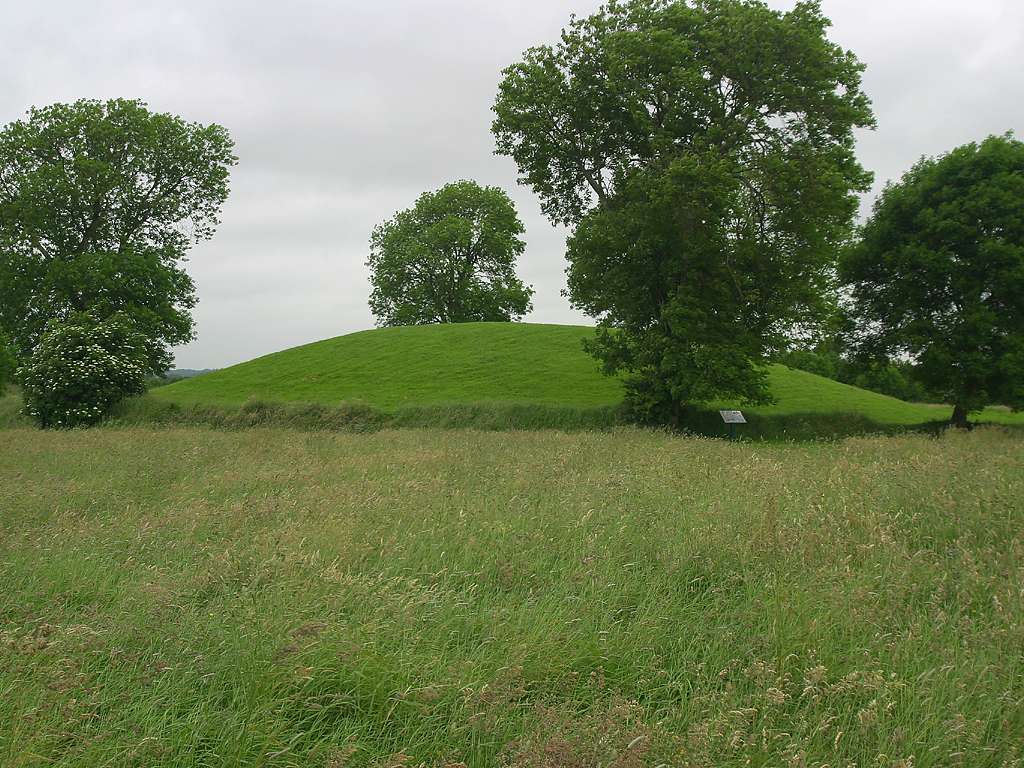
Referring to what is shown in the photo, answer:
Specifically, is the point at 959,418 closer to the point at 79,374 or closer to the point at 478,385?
the point at 478,385

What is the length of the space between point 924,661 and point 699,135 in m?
26.6

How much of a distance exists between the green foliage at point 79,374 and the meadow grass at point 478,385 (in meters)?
3.78

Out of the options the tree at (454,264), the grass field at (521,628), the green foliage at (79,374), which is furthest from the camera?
the tree at (454,264)

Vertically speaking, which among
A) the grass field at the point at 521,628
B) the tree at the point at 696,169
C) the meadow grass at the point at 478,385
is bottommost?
the grass field at the point at 521,628

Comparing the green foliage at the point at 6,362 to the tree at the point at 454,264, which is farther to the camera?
the tree at the point at 454,264

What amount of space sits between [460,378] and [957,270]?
2560cm

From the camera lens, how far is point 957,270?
96.1ft

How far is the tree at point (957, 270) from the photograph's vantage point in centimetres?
2812

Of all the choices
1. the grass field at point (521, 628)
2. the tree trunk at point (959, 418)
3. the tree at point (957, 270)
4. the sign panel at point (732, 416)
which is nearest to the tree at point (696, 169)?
the sign panel at point (732, 416)

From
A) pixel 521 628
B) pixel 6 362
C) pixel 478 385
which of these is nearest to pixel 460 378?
pixel 478 385

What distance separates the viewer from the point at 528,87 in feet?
96.5

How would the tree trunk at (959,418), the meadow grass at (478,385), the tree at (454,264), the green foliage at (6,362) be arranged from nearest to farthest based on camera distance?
the tree trunk at (959,418), the meadow grass at (478,385), the green foliage at (6,362), the tree at (454,264)

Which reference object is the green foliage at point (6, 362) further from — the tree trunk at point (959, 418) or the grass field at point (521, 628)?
the tree trunk at point (959, 418)

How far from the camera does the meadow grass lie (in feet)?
107
